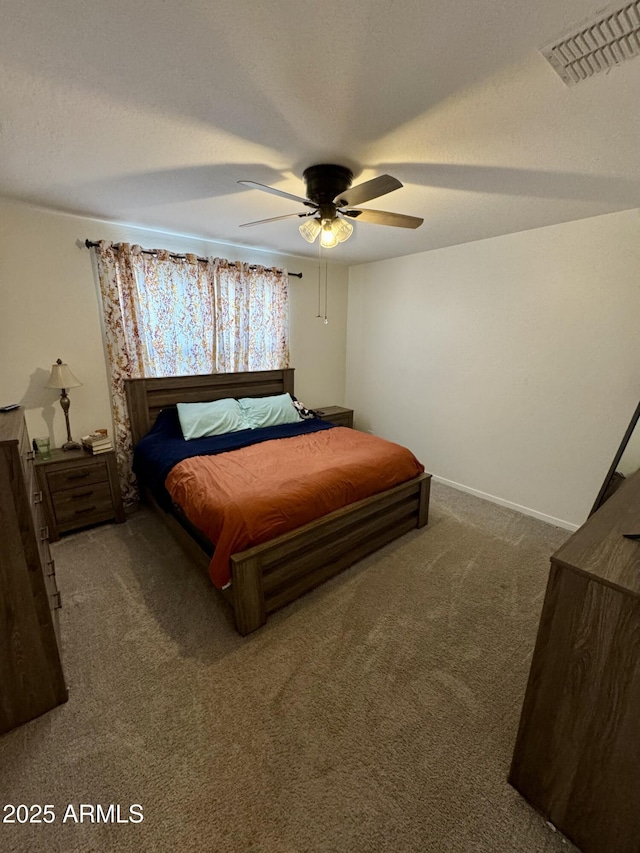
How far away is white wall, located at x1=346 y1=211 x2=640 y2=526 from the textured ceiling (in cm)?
54

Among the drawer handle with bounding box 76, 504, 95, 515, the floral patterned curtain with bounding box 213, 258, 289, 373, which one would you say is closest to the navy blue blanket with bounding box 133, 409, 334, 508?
the drawer handle with bounding box 76, 504, 95, 515

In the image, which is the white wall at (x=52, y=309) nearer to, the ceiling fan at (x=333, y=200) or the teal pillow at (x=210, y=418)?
the teal pillow at (x=210, y=418)

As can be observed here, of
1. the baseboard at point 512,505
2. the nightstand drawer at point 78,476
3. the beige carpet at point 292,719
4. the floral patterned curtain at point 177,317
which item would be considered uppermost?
the floral patterned curtain at point 177,317

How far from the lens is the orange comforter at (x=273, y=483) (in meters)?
1.88

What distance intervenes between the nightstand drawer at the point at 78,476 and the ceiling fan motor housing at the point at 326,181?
2440mm

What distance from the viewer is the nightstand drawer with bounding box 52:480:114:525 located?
2.63m

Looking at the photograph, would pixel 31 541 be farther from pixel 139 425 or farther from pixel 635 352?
pixel 635 352

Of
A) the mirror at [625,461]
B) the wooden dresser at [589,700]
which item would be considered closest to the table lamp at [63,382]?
the wooden dresser at [589,700]

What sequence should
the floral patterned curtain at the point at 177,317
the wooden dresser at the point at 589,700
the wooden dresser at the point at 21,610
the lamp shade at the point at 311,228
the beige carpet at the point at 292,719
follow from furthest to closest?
the floral patterned curtain at the point at 177,317 < the lamp shade at the point at 311,228 < the wooden dresser at the point at 21,610 < the beige carpet at the point at 292,719 < the wooden dresser at the point at 589,700

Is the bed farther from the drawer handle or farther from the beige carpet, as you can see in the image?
the drawer handle

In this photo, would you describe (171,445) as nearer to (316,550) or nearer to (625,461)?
(316,550)

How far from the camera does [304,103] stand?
128cm

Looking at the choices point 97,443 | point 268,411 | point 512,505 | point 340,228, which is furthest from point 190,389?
point 512,505

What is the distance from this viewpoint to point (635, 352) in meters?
2.44
